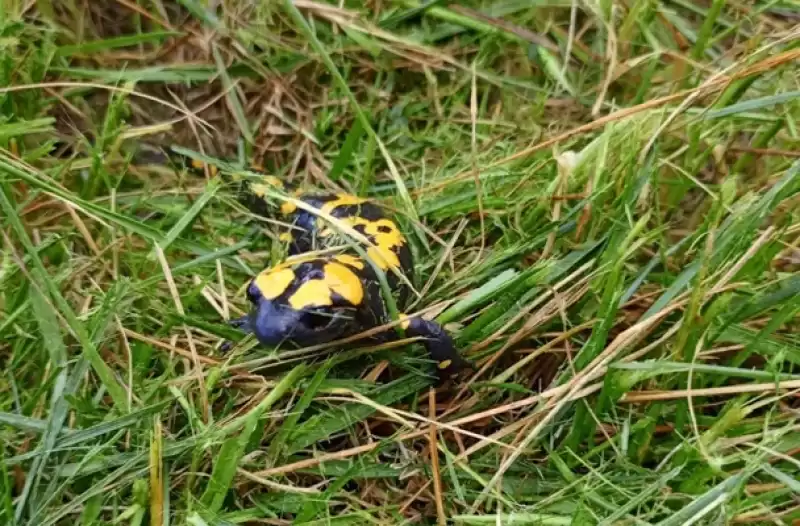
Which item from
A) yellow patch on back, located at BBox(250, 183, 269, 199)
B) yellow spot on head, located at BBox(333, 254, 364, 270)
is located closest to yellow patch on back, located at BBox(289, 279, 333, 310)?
yellow spot on head, located at BBox(333, 254, 364, 270)

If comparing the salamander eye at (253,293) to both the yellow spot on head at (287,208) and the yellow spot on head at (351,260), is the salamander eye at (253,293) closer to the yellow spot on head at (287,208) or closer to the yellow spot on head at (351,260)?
the yellow spot on head at (351,260)

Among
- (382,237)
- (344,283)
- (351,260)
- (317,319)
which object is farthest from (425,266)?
(317,319)

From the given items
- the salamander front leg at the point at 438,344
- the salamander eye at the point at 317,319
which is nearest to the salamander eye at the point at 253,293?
the salamander eye at the point at 317,319

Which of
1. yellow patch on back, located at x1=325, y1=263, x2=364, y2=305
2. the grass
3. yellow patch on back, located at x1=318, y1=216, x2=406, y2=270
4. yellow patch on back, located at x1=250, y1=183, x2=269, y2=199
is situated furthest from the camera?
yellow patch on back, located at x1=250, y1=183, x2=269, y2=199

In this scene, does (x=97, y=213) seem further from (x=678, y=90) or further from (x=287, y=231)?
(x=678, y=90)

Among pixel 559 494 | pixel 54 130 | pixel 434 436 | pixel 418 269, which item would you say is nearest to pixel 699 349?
pixel 559 494

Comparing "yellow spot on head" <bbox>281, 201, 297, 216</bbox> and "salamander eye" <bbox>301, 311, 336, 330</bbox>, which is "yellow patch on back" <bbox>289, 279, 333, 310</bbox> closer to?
"salamander eye" <bbox>301, 311, 336, 330</bbox>
